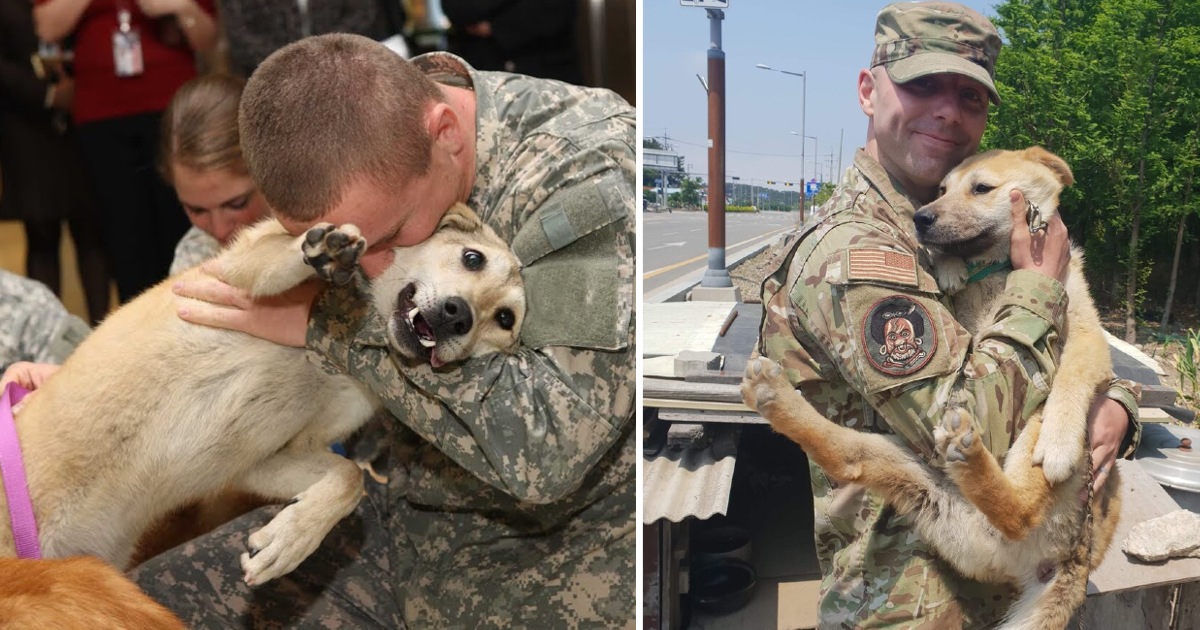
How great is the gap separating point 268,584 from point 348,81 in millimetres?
1148

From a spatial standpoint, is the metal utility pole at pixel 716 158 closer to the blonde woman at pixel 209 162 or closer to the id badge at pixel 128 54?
the blonde woman at pixel 209 162

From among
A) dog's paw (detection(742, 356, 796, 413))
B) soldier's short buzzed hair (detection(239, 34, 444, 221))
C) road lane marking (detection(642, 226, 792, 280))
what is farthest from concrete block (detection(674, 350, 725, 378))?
soldier's short buzzed hair (detection(239, 34, 444, 221))

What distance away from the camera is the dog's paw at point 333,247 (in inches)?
55.3

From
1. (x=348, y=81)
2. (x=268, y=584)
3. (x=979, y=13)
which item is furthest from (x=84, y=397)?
(x=979, y=13)

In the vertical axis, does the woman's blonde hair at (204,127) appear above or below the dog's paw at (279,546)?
above

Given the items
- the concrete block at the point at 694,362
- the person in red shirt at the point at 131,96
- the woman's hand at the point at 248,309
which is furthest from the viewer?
the concrete block at the point at 694,362

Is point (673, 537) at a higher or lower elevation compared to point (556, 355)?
lower

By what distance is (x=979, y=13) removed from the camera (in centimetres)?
172

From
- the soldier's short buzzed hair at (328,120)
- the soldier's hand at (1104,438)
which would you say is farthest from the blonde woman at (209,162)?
the soldier's hand at (1104,438)

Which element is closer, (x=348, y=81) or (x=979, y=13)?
(x=348, y=81)

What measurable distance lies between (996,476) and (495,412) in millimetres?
1039

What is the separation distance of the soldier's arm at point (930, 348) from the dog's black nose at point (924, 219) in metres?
0.06

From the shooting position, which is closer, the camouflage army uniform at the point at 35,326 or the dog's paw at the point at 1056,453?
the dog's paw at the point at 1056,453

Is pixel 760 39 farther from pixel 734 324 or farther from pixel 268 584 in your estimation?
pixel 268 584
